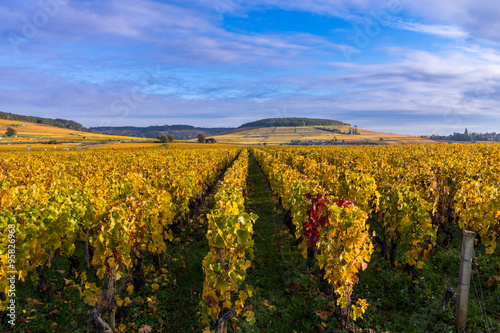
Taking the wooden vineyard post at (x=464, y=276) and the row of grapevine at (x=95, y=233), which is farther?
the row of grapevine at (x=95, y=233)

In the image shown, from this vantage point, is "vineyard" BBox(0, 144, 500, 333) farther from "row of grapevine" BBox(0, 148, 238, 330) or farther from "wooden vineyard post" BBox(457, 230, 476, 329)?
"wooden vineyard post" BBox(457, 230, 476, 329)

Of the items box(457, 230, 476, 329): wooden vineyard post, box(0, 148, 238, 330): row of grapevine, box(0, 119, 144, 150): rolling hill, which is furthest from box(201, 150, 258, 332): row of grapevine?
box(0, 119, 144, 150): rolling hill

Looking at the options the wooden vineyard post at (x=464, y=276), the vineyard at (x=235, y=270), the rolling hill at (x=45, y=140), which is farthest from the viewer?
the rolling hill at (x=45, y=140)

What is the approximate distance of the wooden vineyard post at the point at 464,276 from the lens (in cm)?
475

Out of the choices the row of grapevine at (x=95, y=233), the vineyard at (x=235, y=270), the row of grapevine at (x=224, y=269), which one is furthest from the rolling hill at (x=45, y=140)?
the row of grapevine at (x=224, y=269)

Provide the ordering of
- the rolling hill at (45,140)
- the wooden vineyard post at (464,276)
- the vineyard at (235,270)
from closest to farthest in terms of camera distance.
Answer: the wooden vineyard post at (464,276) < the vineyard at (235,270) < the rolling hill at (45,140)

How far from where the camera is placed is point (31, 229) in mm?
5246

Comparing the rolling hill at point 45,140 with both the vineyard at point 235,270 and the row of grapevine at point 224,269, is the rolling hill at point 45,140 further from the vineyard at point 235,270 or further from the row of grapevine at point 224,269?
the row of grapevine at point 224,269

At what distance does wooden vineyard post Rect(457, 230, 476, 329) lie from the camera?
4750mm

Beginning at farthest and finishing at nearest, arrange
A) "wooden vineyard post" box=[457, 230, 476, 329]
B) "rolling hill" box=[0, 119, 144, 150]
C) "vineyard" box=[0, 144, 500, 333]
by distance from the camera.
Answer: "rolling hill" box=[0, 119, 144, 150] → "vineyard" box=[0, 144, 500, 333] → "wooden vineyard post" box=[457, 230, 476, 329]

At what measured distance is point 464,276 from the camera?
15.9 ft

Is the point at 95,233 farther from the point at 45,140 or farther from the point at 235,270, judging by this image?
the point at 45,140

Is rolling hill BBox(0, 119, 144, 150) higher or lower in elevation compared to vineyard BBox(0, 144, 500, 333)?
higher

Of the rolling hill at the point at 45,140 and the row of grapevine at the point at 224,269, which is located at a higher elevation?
the rolling hill at the point at 45,140
